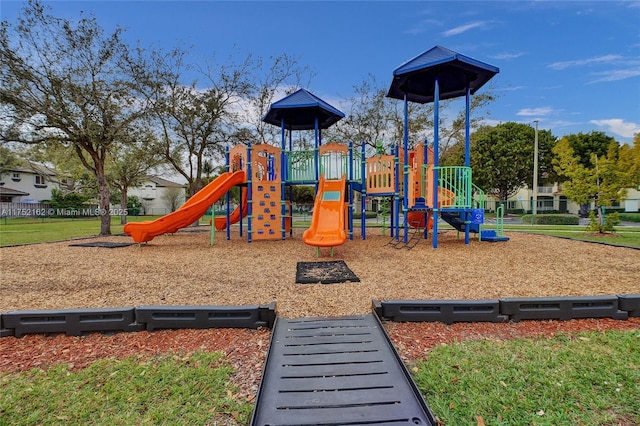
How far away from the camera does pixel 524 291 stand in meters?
4.45

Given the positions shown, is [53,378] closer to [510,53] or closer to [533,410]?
[533,410]

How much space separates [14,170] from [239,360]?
4571 cm

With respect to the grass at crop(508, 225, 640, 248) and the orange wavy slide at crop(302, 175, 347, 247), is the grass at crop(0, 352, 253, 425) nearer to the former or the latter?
the orange wavy slide at crop(302, 175, 347, 247)

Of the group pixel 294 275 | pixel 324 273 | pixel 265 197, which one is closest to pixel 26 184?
pixel 265 197

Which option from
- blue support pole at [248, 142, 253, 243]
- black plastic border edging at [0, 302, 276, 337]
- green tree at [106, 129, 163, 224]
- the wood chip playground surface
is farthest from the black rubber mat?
green tree at [106, 129, 163, 224]

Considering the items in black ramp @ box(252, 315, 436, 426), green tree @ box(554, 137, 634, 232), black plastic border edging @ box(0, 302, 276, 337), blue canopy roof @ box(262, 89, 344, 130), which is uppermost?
blue canopy roof @ box(262, 89, 344, 130)

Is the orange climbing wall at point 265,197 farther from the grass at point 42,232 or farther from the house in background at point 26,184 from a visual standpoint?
the house in background at point 26,184

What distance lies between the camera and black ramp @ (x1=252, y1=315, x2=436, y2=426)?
1.97 metres

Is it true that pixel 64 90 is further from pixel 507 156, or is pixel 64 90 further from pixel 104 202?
pixel 507 156

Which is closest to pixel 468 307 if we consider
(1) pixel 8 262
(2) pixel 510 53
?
(1) pixel 8 262

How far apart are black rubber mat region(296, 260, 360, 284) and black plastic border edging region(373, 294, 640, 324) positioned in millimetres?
1674

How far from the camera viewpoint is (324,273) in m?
5.66

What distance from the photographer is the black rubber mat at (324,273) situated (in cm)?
515

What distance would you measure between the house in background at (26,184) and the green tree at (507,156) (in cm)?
4642
